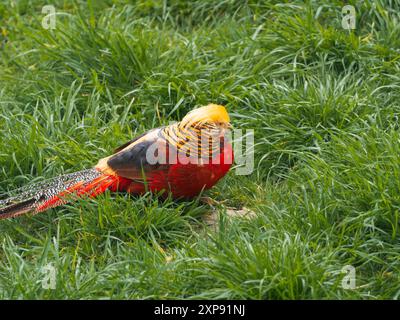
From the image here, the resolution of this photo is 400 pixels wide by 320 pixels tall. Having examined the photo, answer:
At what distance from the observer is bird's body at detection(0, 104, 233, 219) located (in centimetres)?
429

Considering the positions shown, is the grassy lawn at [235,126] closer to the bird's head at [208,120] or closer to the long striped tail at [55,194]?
the long striped tail at [55,194]

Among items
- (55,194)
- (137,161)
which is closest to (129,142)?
(137,161)

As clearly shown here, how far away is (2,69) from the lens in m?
5.61

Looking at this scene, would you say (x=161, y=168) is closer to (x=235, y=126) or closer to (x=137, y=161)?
(x=137, y=161)

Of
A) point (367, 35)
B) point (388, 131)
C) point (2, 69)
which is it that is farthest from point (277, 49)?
point (2, 69)

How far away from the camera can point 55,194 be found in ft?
Result: 14.4

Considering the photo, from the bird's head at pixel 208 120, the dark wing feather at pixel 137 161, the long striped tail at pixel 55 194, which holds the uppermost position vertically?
the bird's head at pixel 208 120

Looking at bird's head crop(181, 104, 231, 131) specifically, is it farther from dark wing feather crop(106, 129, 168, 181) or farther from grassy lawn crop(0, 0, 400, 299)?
grassy lawn crop(0, 0, 400, 299)

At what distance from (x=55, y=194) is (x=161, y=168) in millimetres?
535

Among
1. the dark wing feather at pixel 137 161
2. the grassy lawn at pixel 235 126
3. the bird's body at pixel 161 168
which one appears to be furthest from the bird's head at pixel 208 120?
the grassy lawn at pixel 235 126

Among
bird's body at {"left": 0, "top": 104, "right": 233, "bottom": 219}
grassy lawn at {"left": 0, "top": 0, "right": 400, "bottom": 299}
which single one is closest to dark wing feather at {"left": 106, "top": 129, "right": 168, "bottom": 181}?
bird's body at {"left": 0, "top": 104, "right": 233, "bottom": 219}

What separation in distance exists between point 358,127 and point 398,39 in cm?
83

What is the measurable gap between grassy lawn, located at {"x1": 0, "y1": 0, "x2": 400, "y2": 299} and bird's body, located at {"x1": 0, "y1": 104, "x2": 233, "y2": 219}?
0.29ft

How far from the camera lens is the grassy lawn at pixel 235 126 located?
147 inches
